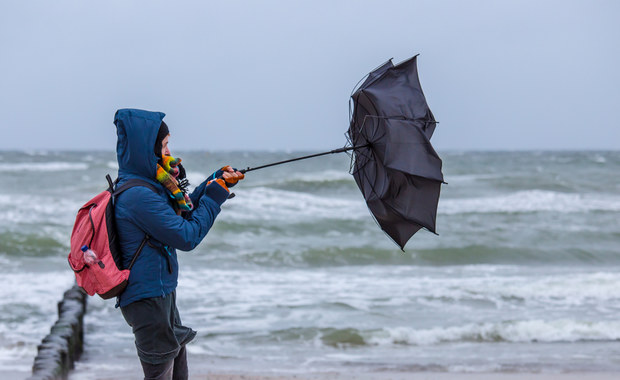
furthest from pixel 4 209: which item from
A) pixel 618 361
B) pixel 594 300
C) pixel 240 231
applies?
pixel 618 361

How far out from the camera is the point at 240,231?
15.3m

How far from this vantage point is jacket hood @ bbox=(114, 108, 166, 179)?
2.66m

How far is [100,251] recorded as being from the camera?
267 centimetres

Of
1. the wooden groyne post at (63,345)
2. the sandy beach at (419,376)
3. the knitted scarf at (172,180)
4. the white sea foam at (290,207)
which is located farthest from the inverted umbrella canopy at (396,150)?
the white sea foam at (290,207)

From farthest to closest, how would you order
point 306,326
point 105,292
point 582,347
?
point 306,326, point 582,347, point 105,292

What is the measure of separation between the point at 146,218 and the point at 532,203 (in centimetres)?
1997

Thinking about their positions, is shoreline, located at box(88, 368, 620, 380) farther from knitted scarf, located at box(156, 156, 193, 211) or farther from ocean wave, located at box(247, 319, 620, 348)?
knitted scarf, located at box(156, 156, 193, 211)

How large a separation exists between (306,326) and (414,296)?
1904 millimetres

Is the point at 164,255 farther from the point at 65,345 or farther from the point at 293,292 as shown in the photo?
the point at 293,292

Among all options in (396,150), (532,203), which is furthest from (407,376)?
(532,203)

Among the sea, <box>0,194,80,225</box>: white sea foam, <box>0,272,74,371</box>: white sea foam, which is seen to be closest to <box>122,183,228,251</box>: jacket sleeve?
the sea

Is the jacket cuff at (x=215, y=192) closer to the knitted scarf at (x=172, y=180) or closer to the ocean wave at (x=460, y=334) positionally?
the knitted scarf at (x=172, y=180)

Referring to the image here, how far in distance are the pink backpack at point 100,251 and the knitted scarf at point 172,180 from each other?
79 mm

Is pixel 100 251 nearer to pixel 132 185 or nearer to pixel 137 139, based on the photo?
pixel 132 185
